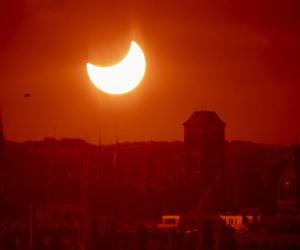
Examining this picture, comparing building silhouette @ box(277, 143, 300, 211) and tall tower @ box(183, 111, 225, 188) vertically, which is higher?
tall tower @ box(183, 111, 225, 188)

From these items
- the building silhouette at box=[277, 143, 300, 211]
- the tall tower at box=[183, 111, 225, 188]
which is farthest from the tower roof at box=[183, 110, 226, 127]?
the building silhouette at box=[277, 143, 300, 211]

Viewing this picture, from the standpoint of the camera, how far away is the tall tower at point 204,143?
128 ft

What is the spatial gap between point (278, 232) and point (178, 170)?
18.7 m

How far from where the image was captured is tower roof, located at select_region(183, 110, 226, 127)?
39.8 metres

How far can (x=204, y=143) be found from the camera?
131 feet

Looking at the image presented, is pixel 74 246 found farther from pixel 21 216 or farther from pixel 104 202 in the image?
pixel 104 202

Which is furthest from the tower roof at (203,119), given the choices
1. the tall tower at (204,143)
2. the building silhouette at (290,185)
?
the building silhouette at (290,185)

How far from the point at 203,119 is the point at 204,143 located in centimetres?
112

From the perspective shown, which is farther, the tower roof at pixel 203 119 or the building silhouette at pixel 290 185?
the tower roof at pixel 203 119

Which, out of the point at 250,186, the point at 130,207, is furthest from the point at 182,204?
the point at 250,186

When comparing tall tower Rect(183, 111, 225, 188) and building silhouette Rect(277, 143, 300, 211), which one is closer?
building silhouette Rect(277, 143, 300, 211)

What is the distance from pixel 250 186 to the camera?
1443 inches

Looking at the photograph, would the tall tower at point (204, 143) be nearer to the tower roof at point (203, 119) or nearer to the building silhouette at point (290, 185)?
the tower roof at point (203, 119)

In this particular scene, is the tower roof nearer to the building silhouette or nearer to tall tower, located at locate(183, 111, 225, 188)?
tall tower, located at locate(183, 111, 225, 188)
